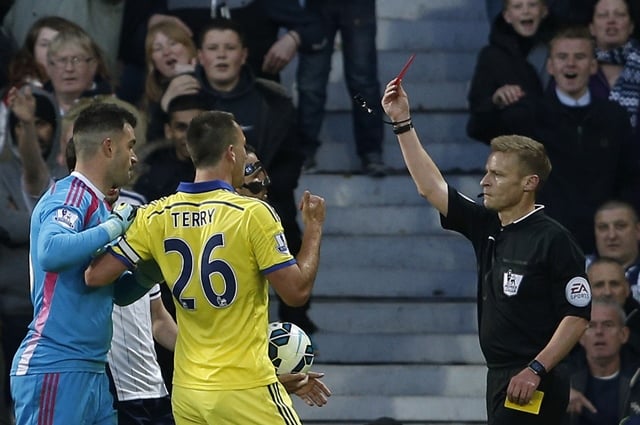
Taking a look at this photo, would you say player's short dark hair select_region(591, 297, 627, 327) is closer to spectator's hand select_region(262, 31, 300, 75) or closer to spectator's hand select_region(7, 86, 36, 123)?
spectator's hand select_region(262, 31, 300, 75)

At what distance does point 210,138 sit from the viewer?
7.43 meters

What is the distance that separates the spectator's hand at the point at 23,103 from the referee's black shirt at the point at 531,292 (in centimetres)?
391

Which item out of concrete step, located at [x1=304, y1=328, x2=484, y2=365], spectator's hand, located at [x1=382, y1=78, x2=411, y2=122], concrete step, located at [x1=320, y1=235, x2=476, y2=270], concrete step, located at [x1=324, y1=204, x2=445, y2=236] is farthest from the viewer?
concrete step, located at [x1=324, y1=204, x2=445, y2=236]

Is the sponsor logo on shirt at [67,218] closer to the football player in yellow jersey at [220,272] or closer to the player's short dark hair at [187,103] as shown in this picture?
the football player in yellow jersey at [220,272]

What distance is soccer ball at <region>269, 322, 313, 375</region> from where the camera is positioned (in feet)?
25.7

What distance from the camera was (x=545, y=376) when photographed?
7996 millimetres

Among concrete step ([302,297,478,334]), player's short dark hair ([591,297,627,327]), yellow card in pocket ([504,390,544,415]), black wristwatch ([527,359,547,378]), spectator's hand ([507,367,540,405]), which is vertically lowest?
concrete step ([302,297,478,334])

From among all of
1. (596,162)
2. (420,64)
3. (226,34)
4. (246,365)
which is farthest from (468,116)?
(246,365)

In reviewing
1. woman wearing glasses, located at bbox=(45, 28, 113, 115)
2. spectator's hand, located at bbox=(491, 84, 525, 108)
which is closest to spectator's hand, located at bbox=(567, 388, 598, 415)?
spectator's hand, located at bbox=(491, 84, 525, 108)

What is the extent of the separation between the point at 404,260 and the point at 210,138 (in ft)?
15.9

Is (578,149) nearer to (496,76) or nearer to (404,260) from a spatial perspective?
(496,76)

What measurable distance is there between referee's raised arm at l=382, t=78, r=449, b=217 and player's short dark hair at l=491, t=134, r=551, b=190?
347mm

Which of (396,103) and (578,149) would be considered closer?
(396,103)

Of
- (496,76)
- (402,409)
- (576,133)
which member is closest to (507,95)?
(496,76)
